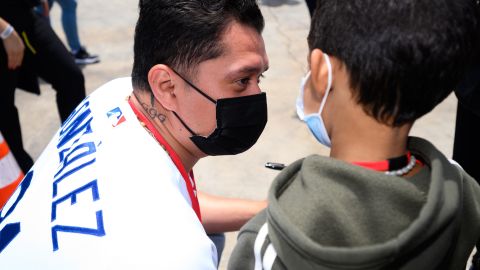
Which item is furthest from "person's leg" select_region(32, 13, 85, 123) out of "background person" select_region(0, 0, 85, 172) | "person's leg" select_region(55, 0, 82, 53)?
"person's leg" select_region(55, 0, 82, 53)

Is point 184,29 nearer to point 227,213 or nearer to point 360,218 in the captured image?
point 227,213

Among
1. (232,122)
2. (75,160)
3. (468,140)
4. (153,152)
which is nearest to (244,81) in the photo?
(232,122)

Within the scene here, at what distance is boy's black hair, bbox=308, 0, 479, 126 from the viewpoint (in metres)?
0.89

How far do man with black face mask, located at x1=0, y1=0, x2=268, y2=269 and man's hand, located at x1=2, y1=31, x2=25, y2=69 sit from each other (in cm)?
123

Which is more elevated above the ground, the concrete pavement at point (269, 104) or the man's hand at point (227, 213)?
the man's hand at point (227, 213)

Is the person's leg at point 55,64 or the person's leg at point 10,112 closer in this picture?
the person's leg at point 10,112

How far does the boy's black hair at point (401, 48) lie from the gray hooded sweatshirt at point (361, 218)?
4.9 inches

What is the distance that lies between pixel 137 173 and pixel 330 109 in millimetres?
528

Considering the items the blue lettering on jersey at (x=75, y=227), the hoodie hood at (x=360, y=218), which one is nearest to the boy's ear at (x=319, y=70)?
the hoodie hood at (x=360, y=218)

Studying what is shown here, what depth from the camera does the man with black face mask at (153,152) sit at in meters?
1.19

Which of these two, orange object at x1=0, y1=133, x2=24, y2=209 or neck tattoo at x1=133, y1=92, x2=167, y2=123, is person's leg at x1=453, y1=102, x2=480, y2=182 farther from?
orange object at x1=0, y1=133, x2=24, y2=209

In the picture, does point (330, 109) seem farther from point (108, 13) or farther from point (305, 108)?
point (108, 13)

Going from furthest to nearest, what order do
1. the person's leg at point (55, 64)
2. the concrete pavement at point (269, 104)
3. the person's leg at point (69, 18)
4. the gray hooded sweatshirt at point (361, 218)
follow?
1. the person's leg at point (69, 18)
2. the concrete pavement at point (269, 104)
3. the person's leg at point (55, 64)
4. the gray hooded sweatshirt at point (361, 218)

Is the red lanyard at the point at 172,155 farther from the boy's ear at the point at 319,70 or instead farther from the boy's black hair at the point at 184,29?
the boy's ear at the point at 319,70
